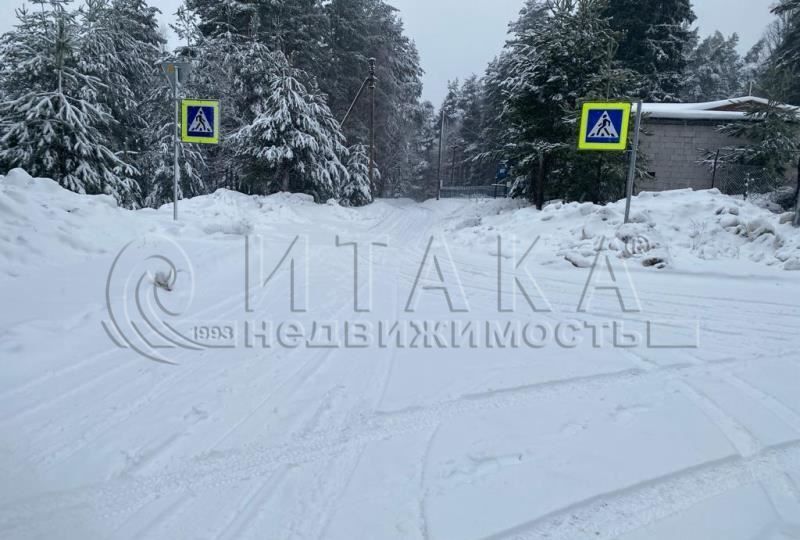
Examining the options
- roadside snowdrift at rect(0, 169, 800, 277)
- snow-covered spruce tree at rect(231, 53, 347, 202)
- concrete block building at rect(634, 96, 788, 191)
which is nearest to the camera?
roadside snowdrift at rect(0, 169, 800, 277)

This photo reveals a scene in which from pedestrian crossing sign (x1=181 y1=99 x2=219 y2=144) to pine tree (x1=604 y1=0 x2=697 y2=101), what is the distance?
25.1 metres

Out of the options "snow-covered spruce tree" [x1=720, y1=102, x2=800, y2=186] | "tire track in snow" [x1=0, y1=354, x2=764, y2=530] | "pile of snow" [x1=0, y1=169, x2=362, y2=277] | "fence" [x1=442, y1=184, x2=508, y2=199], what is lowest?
"tire track in snow" [x1=0, y1=354, x2=764, y2=530]

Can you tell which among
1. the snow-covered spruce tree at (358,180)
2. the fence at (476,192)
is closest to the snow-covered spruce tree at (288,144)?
the snow-covered spruce tree at (358,180)

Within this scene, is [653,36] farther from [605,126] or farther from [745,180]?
[605,126]

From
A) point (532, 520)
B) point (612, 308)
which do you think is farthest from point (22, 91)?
point (532, 520)

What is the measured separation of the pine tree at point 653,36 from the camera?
1086 inches

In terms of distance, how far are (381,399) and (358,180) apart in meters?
21.7

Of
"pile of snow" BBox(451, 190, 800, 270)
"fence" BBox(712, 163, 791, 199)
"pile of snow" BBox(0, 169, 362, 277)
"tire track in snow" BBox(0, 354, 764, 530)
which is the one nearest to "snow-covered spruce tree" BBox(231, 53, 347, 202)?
"pile of snow" BBox(0, 169, 362, 277)

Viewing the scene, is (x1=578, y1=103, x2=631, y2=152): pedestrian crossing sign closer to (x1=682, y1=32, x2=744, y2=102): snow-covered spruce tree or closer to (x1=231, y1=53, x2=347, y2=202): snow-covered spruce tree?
(x1=231, y1=53, x2=347, y2=202): snow-covered spruce tree

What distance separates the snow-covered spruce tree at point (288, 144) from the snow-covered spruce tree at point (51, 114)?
170 inches

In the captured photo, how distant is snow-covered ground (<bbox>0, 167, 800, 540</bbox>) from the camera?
2.32m

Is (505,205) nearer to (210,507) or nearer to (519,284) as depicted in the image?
(519,284)

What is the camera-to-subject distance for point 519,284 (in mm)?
7359

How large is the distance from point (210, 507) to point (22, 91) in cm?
1801
